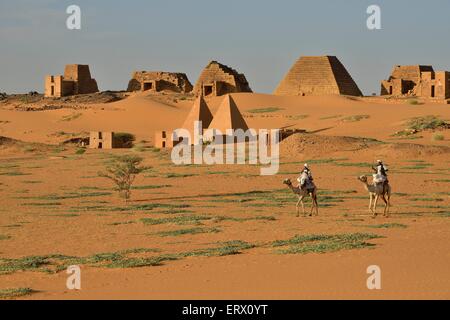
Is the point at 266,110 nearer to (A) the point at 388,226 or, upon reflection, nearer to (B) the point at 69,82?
(B) the point at 69,82

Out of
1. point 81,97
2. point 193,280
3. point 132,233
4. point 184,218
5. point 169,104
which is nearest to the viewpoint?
point 193,280

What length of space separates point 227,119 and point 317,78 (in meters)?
31.9

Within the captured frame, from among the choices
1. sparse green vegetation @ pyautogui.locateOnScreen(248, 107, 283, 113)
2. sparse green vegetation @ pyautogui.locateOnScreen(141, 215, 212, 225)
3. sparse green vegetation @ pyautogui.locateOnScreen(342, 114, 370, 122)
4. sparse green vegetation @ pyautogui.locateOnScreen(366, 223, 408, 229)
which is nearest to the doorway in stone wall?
sparse green vegetation @ pyautogui.locateOnScreen(248, 107, 283, 113)

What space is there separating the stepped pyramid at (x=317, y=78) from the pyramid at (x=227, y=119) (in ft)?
99.4

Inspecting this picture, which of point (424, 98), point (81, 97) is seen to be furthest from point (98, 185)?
point (81, 97)

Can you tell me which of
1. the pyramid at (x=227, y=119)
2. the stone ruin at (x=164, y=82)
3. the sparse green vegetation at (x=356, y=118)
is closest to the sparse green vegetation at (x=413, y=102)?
the sparse green vegetation at (x=356, y=118)

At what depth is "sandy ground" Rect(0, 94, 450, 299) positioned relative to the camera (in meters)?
9.39

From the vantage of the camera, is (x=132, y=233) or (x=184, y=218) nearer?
(x=132, y=233)

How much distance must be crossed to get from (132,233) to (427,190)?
891 cm

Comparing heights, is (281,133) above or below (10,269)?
above

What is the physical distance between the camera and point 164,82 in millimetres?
74750

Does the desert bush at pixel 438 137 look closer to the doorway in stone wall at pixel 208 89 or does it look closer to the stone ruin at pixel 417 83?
the stone ruin at pixel 417 83
